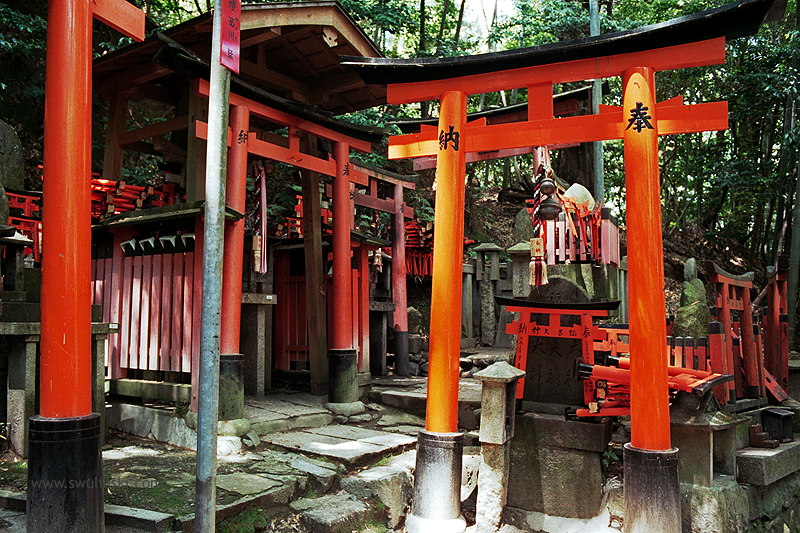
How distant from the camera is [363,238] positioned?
1138 centimetres

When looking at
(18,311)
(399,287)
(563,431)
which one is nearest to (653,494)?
(563,431)

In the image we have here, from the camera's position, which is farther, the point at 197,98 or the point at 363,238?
the point at 363,238

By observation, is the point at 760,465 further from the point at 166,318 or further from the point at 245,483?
the point at 166,318

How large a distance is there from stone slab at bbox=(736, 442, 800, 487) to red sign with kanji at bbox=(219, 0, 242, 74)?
6976 mm

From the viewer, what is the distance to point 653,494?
5617 mm

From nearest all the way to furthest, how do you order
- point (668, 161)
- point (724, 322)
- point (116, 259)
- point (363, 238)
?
point (724, 322) → point (116, 259) → point (363, 238) → point (668, 161)

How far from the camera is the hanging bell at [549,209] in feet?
21.9

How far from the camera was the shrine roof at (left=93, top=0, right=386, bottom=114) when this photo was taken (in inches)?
329

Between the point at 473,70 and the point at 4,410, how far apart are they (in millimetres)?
6929

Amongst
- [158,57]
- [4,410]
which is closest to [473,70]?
[158,57]

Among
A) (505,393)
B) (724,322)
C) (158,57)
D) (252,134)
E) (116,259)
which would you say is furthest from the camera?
(116,259)

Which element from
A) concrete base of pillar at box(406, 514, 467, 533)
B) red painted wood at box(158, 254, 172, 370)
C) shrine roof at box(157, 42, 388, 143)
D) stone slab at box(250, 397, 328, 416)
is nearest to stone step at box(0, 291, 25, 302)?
red painted wood at box(158, 254, 172, 370)

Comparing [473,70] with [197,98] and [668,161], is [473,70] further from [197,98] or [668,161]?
[668,161]

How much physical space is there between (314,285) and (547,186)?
4.80m
